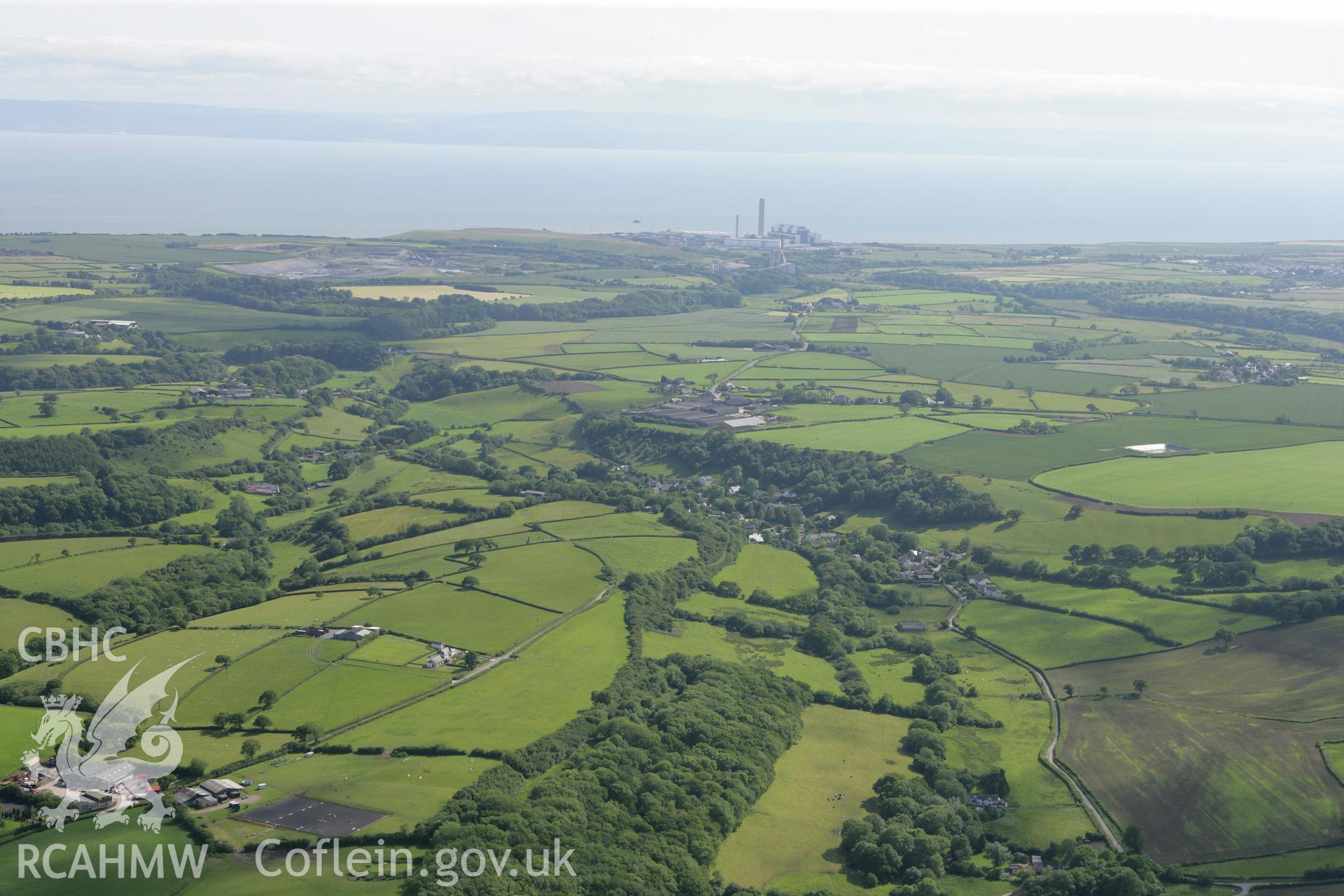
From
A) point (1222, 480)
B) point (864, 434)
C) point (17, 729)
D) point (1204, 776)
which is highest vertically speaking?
point (864, 434)

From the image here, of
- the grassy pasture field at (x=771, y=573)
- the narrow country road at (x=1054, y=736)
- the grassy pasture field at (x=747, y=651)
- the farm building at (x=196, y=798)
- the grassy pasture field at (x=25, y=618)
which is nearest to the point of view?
the farm building at (x=196, y=798)

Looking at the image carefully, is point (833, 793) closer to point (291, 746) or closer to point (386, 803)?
point (386, 803)

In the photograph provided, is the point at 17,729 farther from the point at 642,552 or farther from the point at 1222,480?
the point at 1222,480

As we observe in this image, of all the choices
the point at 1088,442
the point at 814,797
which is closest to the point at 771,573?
the point at 814,797

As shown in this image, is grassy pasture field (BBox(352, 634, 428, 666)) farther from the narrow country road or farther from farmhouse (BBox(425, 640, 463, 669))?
the narrow country road

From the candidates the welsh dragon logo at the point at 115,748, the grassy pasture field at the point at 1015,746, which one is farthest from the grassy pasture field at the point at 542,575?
the grassy pasture field at the point at 1015,746

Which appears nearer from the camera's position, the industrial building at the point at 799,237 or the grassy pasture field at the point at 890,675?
the grassy pasture field at the point at 890,675

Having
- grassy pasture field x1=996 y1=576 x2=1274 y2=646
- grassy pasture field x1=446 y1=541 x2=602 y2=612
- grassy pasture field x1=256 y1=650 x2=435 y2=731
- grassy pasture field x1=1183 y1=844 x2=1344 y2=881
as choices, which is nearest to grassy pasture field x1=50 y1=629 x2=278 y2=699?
grassy pasture field x1=256 y1=650 x2=435 y2=731

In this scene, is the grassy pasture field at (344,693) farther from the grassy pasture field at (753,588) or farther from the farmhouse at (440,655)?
the farmhouse at (440,655)
